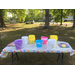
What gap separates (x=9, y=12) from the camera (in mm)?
19297

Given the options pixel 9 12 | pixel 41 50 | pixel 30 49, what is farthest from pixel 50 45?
A: pixel 9 12

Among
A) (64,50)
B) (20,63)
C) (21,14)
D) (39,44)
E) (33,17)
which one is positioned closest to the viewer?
(64,50)

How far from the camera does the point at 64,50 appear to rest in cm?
220
